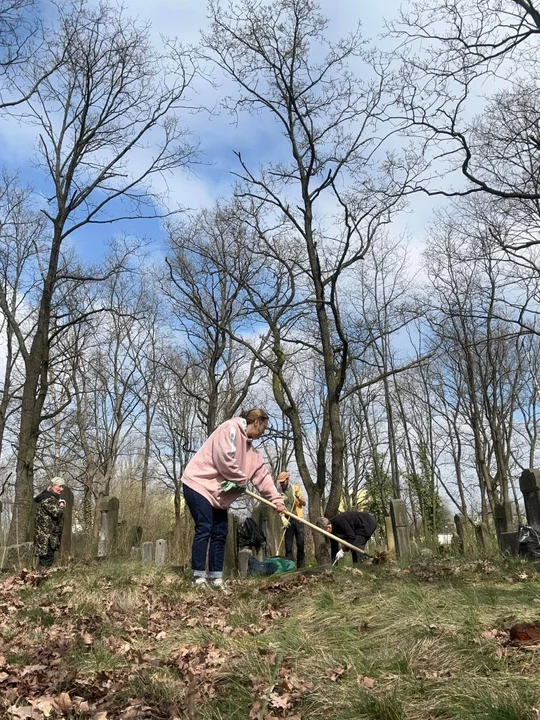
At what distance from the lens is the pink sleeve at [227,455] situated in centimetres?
596

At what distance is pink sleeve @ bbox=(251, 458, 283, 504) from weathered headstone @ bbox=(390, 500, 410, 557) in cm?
441

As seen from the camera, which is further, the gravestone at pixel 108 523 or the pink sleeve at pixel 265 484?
the gravestone at pixel 108 523

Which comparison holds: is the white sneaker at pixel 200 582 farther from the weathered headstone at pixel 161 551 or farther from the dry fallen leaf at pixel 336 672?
the weathered headstone at pixel 161 551

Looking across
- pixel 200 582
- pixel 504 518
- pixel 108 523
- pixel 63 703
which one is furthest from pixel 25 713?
pixel 504 518

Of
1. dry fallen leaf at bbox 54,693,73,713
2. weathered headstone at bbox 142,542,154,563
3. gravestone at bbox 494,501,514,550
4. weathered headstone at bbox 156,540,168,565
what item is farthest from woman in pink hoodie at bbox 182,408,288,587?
gravestone at bbox 494,501,514,550

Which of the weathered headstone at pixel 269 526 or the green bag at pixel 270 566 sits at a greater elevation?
the weathered headstone at pixel 269 526

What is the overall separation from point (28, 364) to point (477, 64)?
29.2 ft

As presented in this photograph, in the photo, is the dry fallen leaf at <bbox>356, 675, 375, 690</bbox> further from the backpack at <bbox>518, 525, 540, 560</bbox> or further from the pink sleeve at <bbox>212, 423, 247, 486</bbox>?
the backpack at <bbox>518, 525, 540, 560</bbox>

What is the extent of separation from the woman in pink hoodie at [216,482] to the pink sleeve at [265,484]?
9 cm

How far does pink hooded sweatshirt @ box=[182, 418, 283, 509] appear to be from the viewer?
5984mm

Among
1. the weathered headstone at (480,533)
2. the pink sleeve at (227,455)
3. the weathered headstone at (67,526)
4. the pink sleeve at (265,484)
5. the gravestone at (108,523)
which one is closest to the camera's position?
the pink sleeve at (227,455)

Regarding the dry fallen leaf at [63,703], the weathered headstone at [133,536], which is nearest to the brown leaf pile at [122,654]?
the dry fallen leaf at [63,703]

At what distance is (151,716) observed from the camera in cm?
259

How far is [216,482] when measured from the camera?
6098 millimetres
